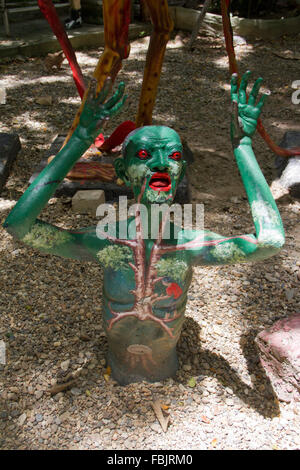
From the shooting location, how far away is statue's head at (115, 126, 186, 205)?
5.74 ft

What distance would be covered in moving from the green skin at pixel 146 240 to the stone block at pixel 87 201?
65.4 inches

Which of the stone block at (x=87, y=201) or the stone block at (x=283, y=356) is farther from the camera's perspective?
the stone block at (x=87, y=201)

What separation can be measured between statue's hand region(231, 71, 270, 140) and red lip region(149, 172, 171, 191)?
12.7 inches

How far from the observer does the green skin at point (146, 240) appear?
5.57ft

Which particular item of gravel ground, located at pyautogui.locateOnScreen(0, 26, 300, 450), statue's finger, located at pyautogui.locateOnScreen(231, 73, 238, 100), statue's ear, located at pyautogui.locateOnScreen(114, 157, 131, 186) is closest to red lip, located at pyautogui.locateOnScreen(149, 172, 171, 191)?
statue's ear, located at pyautogui.locateOnScreen(114, 157, 131, 186)

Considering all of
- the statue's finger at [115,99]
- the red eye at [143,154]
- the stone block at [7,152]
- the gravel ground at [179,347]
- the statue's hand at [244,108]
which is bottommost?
the gravel ground at [179,347]

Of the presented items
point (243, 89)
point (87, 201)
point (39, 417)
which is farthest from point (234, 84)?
point (87, 201)

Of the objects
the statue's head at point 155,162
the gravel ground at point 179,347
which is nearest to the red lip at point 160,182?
the statue's head at point 155,162

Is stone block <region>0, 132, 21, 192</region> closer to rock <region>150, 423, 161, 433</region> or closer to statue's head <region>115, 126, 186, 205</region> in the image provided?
statue's head <region>115, 126, 186, 205</region>

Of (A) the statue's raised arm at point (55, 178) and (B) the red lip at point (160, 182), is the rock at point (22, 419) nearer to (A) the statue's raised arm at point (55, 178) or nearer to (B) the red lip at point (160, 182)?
(A) the statue's raised arm at point (55, 178)

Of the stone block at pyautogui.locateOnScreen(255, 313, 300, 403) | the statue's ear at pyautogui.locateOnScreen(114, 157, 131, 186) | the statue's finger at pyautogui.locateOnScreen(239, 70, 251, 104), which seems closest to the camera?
the statue's finger at pyautogui.locateOnScreen(239, 70, 251, 104)

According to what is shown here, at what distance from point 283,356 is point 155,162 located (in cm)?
110

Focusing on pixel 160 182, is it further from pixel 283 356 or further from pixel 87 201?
pixel 87 201

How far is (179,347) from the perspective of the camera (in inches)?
96.0
